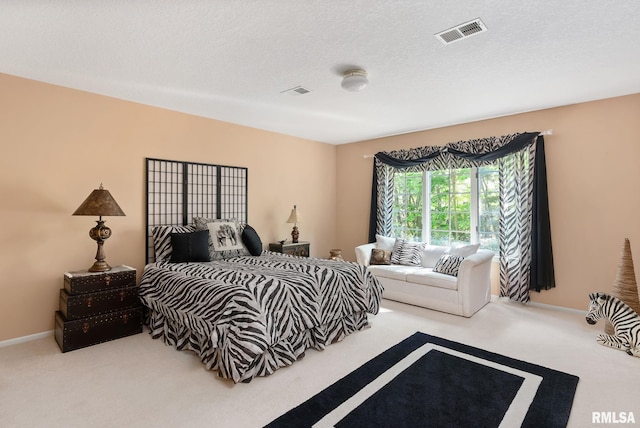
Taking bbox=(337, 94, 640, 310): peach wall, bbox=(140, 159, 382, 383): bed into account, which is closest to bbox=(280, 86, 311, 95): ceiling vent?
bbox=(140, 159, 382, 383): bed

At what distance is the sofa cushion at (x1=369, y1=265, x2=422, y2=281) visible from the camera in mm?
4395

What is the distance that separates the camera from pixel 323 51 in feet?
8.46

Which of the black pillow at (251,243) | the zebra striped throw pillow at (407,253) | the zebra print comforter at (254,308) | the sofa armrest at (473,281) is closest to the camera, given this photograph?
the zebra print comforter at (254,308)

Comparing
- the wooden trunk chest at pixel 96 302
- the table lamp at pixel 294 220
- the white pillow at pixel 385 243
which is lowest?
the wooden trunk chest at pixel 96 302

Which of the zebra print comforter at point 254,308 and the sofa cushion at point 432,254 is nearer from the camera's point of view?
the zebra print comforter at point 254,308

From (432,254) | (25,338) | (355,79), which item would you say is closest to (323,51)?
(355,79)

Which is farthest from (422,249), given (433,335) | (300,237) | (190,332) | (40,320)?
(40,320)

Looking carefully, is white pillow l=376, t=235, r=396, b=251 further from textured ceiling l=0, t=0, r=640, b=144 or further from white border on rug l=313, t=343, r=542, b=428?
white border on rug l=313, t=343, r=542, b=428

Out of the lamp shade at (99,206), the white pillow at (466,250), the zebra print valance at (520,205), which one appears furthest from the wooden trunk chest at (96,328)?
the zebra print valance at (520,205)

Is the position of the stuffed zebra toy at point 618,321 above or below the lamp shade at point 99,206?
below

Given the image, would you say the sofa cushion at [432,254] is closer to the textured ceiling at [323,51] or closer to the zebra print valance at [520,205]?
the zebra print valance at [520,205]

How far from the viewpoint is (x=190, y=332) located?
2.90 m

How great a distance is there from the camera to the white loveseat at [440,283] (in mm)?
3818

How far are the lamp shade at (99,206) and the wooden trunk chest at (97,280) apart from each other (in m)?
0.59
